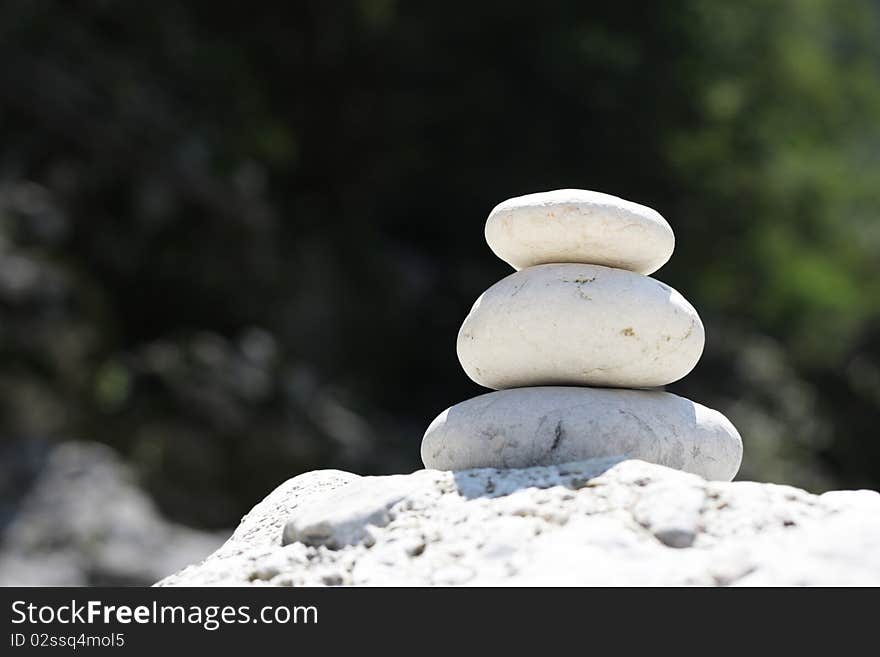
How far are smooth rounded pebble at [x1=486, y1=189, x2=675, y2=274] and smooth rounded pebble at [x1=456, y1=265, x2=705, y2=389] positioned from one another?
4.4 inches

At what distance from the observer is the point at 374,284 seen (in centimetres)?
1997

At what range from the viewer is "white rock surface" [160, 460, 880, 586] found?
11.3ft

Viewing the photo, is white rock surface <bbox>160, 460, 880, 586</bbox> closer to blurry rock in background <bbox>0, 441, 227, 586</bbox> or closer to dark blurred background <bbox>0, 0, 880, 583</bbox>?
blurry rock in background <bbox>0, 441, 227, 586</bbox>

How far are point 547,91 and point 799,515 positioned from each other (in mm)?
19742

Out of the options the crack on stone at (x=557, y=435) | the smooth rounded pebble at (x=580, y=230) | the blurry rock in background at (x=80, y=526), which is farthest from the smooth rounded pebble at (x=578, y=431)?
the blurry rock in background at (x=80, y=526)

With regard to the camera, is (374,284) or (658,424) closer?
(658,424)

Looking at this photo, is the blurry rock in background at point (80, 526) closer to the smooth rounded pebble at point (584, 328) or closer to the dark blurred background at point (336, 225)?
the dark blurred background at point (336, 225)

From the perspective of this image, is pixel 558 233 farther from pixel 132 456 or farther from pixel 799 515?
pixel 132 456

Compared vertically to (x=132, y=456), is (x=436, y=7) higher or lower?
higher

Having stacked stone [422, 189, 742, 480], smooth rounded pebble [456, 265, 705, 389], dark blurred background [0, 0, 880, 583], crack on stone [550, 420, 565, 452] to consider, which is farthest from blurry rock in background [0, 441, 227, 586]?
crack on stone [550, 420, 565, 452]

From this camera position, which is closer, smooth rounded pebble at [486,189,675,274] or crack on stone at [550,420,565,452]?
crack on stone at [550,420,565,452]

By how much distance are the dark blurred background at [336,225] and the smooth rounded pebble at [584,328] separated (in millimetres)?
7910
